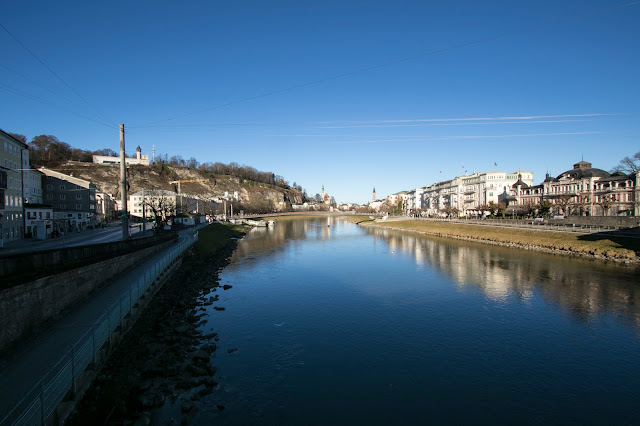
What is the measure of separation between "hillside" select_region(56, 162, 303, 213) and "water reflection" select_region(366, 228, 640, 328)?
107773 mm

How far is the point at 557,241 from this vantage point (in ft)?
131

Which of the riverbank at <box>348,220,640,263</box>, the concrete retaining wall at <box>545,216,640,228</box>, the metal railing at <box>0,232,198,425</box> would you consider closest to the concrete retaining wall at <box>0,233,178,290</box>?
the metal railing at <box>0,232,198,425</box>

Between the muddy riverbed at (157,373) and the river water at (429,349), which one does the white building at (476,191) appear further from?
the muddy riverbed at (157,373)

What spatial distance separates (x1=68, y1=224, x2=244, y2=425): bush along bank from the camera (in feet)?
30.0

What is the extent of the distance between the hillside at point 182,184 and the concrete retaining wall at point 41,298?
108 m

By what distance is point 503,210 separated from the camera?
70.4 meters

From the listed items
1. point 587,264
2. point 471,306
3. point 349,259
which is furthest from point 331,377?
point 587,264

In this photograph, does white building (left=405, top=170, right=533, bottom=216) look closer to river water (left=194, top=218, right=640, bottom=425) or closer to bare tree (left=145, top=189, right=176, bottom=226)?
river water (left=194, top=218, right=640, bottom=425)

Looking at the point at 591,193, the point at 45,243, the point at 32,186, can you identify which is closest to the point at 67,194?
the point at 32,186

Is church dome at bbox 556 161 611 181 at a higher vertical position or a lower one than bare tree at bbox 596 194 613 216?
higher

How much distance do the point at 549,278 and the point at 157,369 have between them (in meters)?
27.3

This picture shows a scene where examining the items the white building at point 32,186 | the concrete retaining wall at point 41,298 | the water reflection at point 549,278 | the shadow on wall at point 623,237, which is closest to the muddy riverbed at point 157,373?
the concrete retaining wall at point 41,298

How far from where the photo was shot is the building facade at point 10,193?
1109 inches

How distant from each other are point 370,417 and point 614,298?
1935 centimetres
